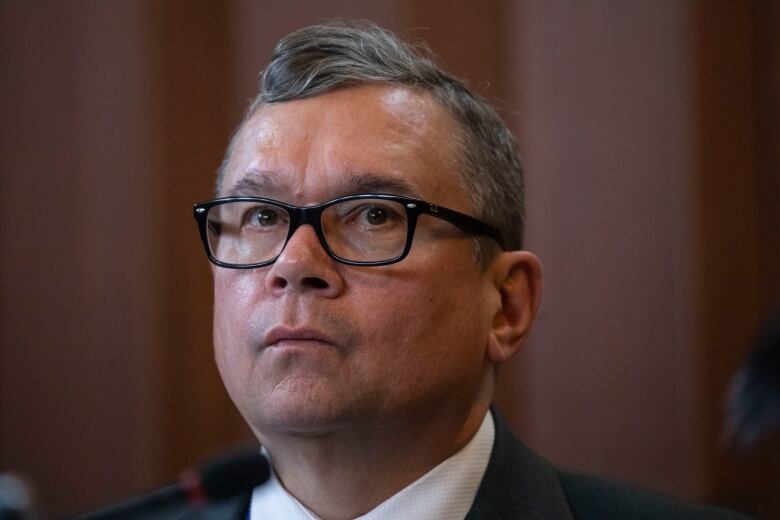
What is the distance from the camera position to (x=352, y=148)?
1592mm

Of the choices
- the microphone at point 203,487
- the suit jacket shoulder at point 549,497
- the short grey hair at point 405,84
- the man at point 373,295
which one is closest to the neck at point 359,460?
the man at point 373,295

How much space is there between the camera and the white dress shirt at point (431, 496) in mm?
1597

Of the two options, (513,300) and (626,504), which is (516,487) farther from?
(513,300)

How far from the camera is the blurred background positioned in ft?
8.23

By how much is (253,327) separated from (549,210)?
4.22 ft

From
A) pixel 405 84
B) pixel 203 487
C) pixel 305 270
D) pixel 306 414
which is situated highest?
pixel 405 84

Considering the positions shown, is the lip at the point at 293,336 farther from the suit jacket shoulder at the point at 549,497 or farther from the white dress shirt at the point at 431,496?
the suit jacket shoulder at the point at 549,497

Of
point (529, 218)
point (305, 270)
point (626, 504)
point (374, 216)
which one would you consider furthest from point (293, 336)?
point (529, 218)

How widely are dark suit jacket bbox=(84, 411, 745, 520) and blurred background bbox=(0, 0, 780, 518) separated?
0.82m

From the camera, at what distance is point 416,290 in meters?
1.56

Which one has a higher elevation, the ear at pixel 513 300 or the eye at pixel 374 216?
the eye at pixel 374 216

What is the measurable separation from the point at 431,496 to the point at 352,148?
575 mm

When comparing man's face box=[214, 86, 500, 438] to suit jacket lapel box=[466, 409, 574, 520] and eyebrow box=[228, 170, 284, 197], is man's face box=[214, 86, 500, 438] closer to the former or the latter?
eyebrow box=[228, 170, 284, 197]

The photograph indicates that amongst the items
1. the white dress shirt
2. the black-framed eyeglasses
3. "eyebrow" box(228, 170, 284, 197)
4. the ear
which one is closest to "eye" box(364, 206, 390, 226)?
the black-framed eyeglasses
